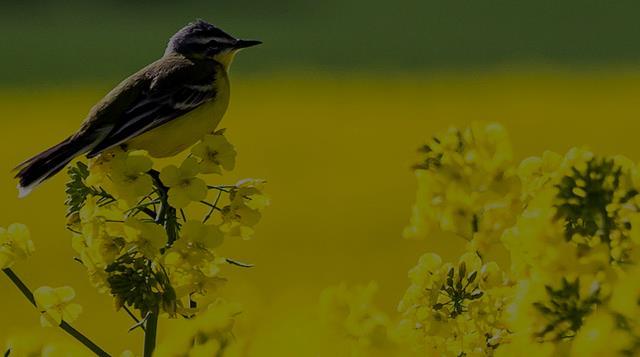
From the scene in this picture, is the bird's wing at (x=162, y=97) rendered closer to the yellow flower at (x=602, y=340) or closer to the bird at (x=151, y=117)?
the bird at (x=151, y=117)

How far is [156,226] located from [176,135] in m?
1.29

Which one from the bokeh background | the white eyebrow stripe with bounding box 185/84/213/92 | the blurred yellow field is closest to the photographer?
the white eyebrow stripe with bounding box 185/84/213/92

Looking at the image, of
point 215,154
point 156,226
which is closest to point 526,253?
point 156,226

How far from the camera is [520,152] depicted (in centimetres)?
1541

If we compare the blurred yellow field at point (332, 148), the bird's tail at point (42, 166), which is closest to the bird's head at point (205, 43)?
the bird's tail at point (42, 166)

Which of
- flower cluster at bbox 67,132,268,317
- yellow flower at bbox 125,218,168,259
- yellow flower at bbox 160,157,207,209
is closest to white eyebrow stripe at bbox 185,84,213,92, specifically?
flower cluster at bbox 67,132,268,317

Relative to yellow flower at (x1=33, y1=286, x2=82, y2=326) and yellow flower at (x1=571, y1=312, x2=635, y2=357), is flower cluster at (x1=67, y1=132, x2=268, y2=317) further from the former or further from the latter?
yellow flower at (x1=571, y1=312, x2=635, y2=357)

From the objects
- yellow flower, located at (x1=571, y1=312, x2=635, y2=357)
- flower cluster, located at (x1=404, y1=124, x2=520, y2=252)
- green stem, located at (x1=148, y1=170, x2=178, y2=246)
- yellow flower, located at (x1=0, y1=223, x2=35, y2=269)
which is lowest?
yellow flower, located at (x1=571, y1=312, x2=635, y2=357)

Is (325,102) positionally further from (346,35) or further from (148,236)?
(148,236)

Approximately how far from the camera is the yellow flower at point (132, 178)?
111 inches

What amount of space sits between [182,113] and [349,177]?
35.0ft

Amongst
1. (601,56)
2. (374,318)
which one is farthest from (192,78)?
(601,56)

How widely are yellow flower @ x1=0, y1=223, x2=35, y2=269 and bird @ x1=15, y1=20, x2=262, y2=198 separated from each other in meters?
0.45

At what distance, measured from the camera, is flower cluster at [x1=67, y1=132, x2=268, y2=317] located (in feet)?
8.78
